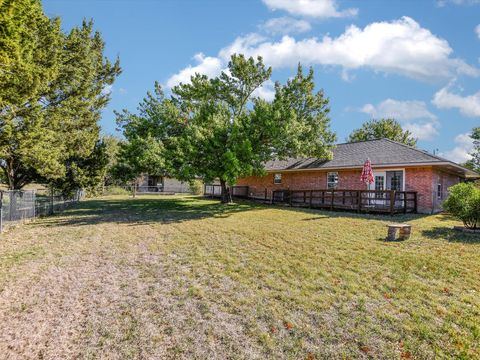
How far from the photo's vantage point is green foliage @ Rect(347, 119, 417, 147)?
50.7 meters

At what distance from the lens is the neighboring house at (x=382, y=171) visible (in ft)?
59.5

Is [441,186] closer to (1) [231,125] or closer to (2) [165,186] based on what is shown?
(1) [231,125]

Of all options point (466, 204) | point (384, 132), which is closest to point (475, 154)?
point (384, 132)

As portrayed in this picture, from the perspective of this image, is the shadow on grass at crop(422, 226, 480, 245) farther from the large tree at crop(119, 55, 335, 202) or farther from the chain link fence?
the chain link fence

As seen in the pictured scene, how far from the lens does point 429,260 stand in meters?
7.97

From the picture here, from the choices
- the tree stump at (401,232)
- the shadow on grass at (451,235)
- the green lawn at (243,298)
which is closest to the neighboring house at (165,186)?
the green lawn at (243,298)

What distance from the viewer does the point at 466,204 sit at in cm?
1137

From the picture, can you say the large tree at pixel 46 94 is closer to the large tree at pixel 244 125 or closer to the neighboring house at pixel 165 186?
the large tree at pixel 244 125

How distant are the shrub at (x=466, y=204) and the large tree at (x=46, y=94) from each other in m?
15.6

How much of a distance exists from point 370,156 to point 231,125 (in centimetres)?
992

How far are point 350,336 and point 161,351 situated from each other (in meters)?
2.85

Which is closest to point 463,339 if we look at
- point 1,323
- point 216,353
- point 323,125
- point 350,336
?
point 350,336

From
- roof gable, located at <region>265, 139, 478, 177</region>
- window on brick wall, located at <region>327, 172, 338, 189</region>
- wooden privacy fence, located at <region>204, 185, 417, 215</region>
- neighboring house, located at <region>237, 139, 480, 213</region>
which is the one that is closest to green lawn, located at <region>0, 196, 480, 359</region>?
wooden privacy fence, located at <region>204, 185, 417, 215</region>

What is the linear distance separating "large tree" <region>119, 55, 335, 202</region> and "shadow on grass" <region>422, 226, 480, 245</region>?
9.18 metres
